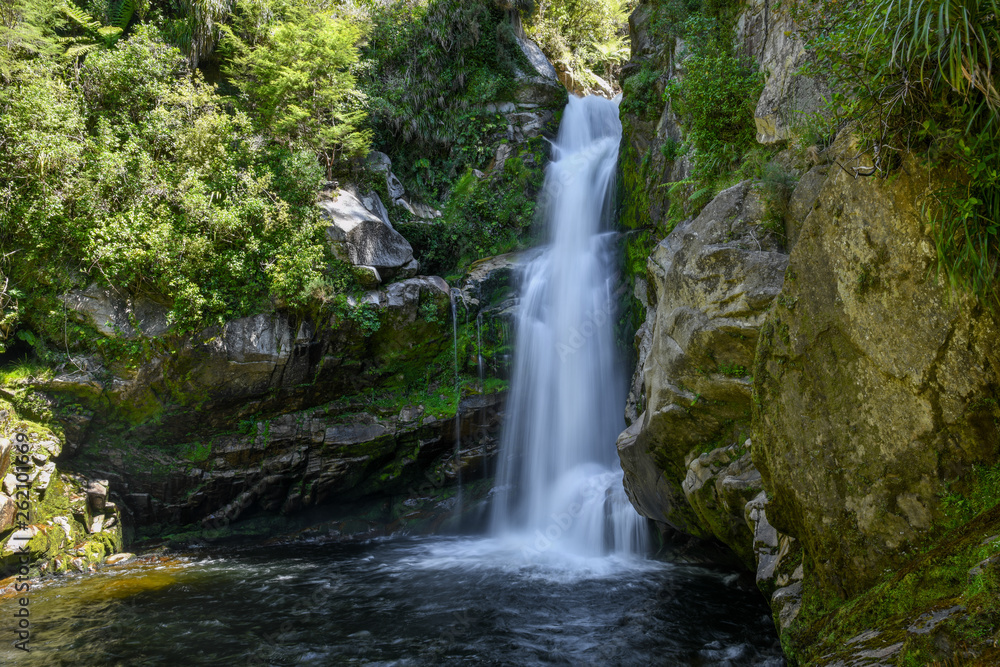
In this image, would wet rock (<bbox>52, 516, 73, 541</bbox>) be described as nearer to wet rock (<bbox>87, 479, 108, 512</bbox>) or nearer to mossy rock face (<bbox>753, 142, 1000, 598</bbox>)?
wet rock (<bbox>87, 479, 108, 512</bbox>)

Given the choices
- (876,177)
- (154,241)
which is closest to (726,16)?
(876,177)

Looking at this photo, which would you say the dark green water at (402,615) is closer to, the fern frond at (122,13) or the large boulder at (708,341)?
the large boulder at (708,341)

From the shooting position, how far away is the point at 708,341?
6.09 meters

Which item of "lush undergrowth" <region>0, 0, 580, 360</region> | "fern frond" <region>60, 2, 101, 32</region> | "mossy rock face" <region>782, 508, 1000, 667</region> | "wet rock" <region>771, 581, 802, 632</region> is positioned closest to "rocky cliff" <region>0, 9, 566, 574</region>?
"lush undergrowth" <region>0, 0, 580, 360</region>

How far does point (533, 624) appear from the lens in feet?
21.3

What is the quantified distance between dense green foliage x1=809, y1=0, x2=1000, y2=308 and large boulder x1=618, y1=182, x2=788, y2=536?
2500mm

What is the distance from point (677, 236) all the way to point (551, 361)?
5278 millimetres

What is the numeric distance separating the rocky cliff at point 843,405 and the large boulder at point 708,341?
1.0 inches

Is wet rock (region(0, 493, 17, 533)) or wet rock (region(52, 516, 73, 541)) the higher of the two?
wet rock (region(0, 493, 17, 533))

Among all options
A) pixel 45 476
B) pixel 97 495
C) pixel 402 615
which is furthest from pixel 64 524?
pixel 402 615

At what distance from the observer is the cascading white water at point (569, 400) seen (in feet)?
33.1

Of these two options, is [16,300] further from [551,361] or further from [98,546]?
[551,361]

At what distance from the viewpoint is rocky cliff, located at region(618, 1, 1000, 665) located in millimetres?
2979

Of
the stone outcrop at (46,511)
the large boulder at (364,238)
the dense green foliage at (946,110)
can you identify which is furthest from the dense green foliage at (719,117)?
the stone outcrop at (46,511)
